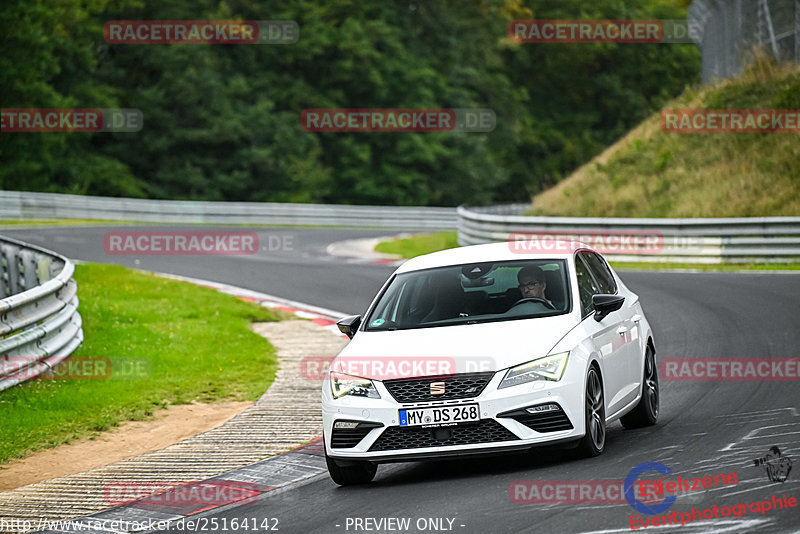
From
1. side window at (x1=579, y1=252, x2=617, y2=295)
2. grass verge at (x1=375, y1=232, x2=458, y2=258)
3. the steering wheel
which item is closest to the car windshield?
the steering wheel

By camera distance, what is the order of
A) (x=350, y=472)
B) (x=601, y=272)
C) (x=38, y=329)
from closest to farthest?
(x=350, y=472) < (x=601, y=272) < (x=38, y=329)

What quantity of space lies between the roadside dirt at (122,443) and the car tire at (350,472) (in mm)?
2476

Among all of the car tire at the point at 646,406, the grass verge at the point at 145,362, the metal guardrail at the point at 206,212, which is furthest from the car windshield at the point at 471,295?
the metal guardrail at the point at 206,212

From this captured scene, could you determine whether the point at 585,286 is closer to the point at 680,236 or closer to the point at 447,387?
the point at 447,387

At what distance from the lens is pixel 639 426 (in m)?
10.1

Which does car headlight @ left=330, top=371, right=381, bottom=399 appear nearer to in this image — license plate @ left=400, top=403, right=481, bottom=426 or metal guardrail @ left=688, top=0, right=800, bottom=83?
license plate @ left=400, top=403, right=481, bottom=426

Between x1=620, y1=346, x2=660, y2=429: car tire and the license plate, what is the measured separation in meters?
2.20

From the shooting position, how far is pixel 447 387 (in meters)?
8.20

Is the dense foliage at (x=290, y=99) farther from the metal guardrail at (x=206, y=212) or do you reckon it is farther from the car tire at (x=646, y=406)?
the car tire at (x=646, y=406)

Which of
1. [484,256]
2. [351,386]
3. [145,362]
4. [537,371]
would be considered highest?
[484,256]

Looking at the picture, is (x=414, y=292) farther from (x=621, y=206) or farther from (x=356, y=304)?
(x=621, y=206)

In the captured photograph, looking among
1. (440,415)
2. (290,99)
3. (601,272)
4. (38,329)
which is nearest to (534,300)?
(601,272)

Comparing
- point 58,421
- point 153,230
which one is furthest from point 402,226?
point 58,421

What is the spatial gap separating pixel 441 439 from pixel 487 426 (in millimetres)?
323
